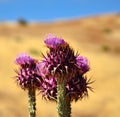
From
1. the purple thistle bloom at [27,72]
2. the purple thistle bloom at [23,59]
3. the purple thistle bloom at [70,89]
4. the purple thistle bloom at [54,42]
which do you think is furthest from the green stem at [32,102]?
the purple thistle bloom at [54,42]

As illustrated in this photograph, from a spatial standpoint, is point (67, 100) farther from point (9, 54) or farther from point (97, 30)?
point (97, 30)

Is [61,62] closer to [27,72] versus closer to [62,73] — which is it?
[62,73]

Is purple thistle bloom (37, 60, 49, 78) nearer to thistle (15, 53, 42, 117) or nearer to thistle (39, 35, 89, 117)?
thistle (39, 35, 89, 117)

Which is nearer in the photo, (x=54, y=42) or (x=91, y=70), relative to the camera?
(x=54, y=42)

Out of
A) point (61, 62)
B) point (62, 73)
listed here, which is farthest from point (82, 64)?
point (62, 73)

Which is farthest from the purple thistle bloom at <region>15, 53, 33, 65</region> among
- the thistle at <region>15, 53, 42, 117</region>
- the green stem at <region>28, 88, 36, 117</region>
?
the green stem at <region>28, 88, 36, 117</region>

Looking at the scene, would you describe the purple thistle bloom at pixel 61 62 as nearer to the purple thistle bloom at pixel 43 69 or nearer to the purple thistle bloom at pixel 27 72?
Answer: the purple thistle bloom at pixel 43 69
